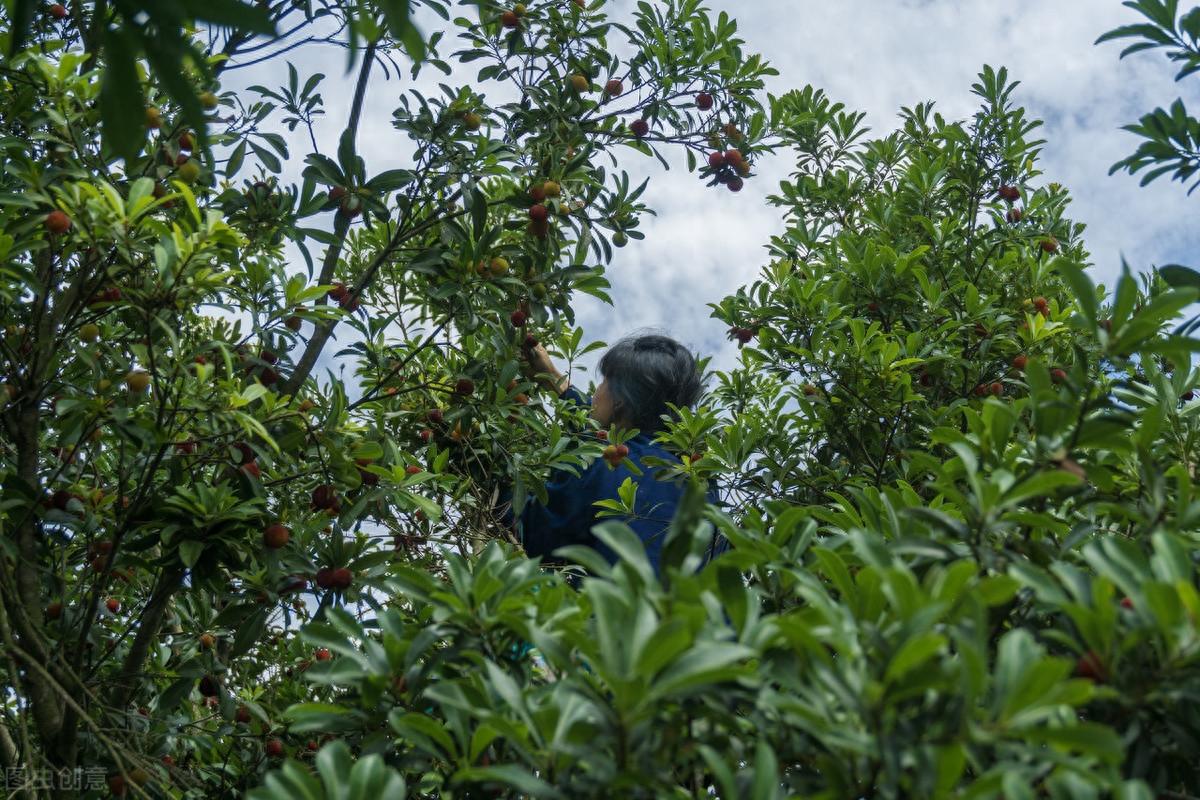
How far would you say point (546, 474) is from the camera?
275 centimetres

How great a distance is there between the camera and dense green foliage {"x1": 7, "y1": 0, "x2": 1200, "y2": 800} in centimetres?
92

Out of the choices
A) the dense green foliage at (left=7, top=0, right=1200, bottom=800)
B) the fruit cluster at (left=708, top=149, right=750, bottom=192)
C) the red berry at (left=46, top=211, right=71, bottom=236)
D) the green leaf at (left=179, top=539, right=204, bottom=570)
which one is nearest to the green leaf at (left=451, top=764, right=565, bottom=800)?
the dense green foliage at (left=7, top=0, right=1200, bottom=800)

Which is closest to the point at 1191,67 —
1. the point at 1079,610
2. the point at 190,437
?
the point at 1079,610

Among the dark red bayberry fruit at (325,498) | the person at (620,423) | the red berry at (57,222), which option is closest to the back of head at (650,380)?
the person at (620,423)

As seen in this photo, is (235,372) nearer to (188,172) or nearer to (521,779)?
(188,172)

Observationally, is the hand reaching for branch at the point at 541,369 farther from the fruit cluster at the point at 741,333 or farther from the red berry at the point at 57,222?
the red berry at the point at 57,222

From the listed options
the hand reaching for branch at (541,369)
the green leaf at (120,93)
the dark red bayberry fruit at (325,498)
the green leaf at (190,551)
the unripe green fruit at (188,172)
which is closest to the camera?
the green leaf at (120,93)

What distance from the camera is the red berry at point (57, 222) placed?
6.28 ft

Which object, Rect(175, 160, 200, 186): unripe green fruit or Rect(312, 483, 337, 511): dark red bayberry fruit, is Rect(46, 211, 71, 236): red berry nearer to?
Rect(175, 160, 200, 186): unripe green fruit

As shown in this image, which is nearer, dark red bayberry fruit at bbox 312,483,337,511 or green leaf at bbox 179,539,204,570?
green leaf at bbox 179,539,204,570

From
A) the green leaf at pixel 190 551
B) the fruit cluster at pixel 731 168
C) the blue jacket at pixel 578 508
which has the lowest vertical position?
the green leaf at pixel 190 551

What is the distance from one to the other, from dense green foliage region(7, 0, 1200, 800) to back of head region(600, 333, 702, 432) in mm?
208

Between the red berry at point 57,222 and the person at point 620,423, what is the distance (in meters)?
1.37

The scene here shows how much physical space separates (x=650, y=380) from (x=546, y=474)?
903 mm
